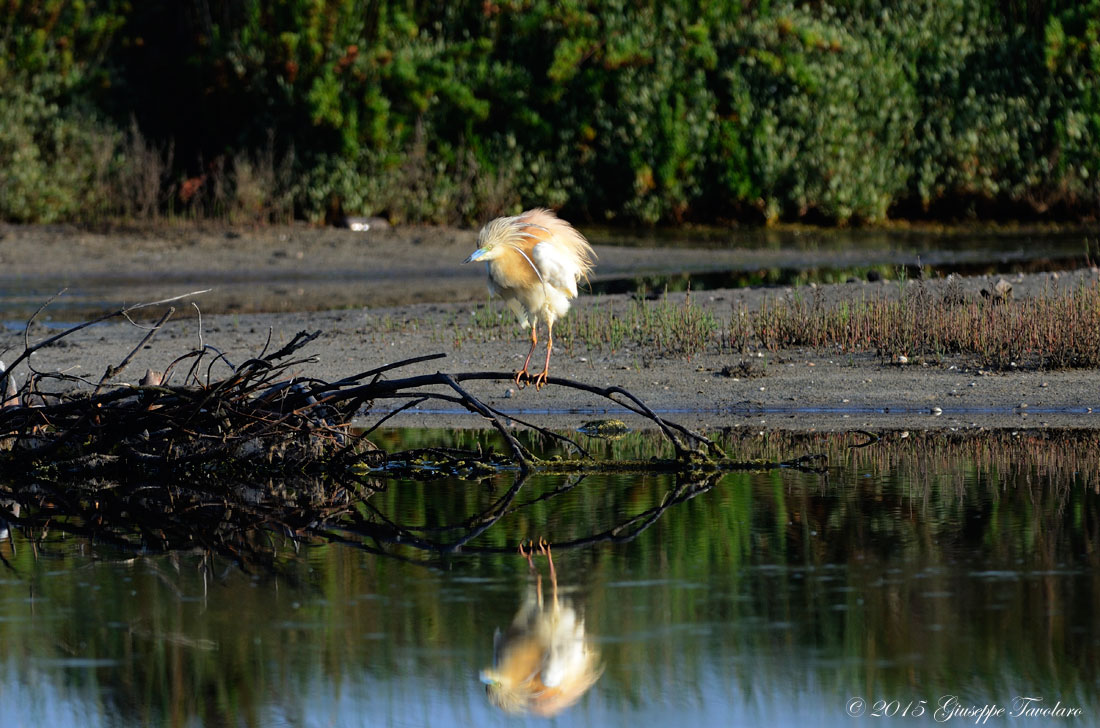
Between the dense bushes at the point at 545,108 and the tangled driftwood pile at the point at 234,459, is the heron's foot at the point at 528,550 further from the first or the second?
the dense bushes at the point at 545,108

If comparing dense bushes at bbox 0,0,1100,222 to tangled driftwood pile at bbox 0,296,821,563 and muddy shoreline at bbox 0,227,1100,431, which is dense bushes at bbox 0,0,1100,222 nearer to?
muddy shoreline at bbox 0,227,1100,431

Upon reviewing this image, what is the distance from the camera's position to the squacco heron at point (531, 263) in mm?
8242

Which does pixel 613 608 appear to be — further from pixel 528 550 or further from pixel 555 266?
pixel 555 266

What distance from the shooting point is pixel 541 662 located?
4.84 metres

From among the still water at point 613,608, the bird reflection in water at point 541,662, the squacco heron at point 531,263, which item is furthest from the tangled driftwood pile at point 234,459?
the bird reflection in water at point 541,662

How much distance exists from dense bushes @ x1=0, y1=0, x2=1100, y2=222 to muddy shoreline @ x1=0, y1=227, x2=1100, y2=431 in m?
3.52

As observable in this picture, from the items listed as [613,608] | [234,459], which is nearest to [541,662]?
[613,608]

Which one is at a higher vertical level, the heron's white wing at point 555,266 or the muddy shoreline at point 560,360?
the heron's white wing at point 555,266

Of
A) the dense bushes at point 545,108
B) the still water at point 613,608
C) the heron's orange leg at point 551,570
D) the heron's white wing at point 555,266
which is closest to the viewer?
the still water at point 613,608

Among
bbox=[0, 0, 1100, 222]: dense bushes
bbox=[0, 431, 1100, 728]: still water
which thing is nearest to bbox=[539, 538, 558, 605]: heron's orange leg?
bbox=[0, 431, 1100, 728]: still water

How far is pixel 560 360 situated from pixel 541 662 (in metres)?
7.02

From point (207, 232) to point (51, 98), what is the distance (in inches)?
144

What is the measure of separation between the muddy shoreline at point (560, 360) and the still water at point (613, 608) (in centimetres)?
192

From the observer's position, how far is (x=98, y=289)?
60.4 ft
